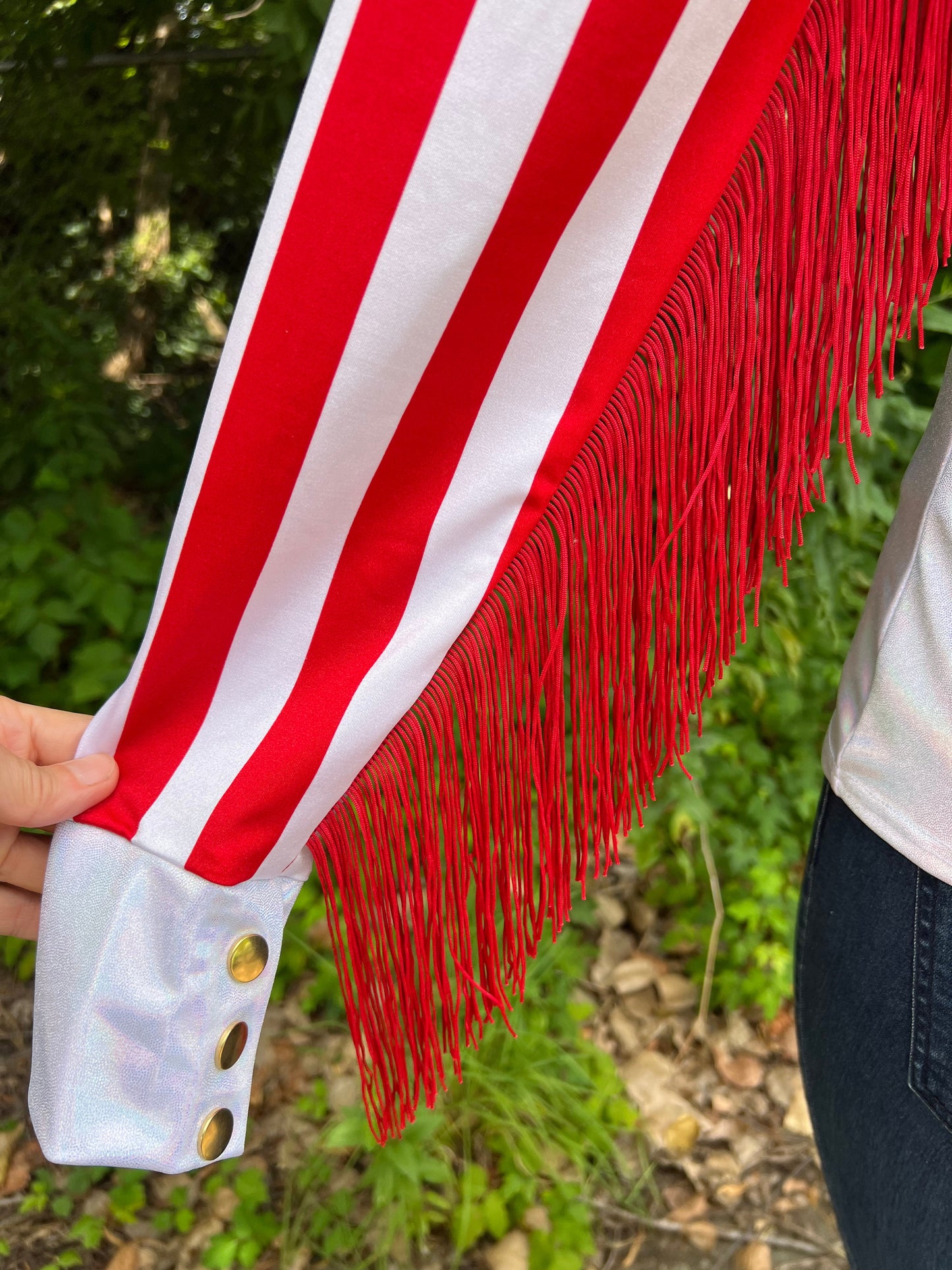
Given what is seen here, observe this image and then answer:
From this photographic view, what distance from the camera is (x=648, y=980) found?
6.48 feet

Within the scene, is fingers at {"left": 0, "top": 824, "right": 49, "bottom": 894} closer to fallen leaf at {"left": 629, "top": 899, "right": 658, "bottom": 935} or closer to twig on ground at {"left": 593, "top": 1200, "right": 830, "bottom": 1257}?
twig on ground at {"left": 593, "top": 1200, "right": 830, "bottom": 1257}

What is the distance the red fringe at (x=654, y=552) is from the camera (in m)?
0.58

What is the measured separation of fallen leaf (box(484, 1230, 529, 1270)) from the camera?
61.2 inches

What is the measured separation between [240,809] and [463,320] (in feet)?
1.12

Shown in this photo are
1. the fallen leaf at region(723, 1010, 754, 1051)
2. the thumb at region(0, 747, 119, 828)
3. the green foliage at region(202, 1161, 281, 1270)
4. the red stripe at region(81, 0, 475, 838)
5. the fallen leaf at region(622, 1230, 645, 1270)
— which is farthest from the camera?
the fallen leaf at region(723, 1010, 754, 1051)

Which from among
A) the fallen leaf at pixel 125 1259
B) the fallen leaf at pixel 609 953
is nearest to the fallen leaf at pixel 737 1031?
the fallen leaf at pixel 609 953

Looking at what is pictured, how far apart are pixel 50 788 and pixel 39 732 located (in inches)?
5.6

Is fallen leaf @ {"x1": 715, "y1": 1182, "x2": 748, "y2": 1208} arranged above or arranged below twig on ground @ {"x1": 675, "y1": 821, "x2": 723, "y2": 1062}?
below

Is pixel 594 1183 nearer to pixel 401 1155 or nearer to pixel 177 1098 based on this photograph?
pixel 401 1155

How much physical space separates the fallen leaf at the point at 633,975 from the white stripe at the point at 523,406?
1.45m

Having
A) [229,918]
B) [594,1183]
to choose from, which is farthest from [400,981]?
[594,1183]

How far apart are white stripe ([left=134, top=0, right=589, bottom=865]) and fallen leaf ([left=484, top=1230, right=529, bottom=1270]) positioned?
1.28 metres

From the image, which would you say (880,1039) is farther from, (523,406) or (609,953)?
(609,953)

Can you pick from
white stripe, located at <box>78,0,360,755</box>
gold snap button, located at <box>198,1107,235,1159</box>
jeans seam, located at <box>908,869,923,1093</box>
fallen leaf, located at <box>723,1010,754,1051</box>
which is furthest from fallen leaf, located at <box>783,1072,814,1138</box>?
white stripe, located at <box>78,0,360,755</box>
